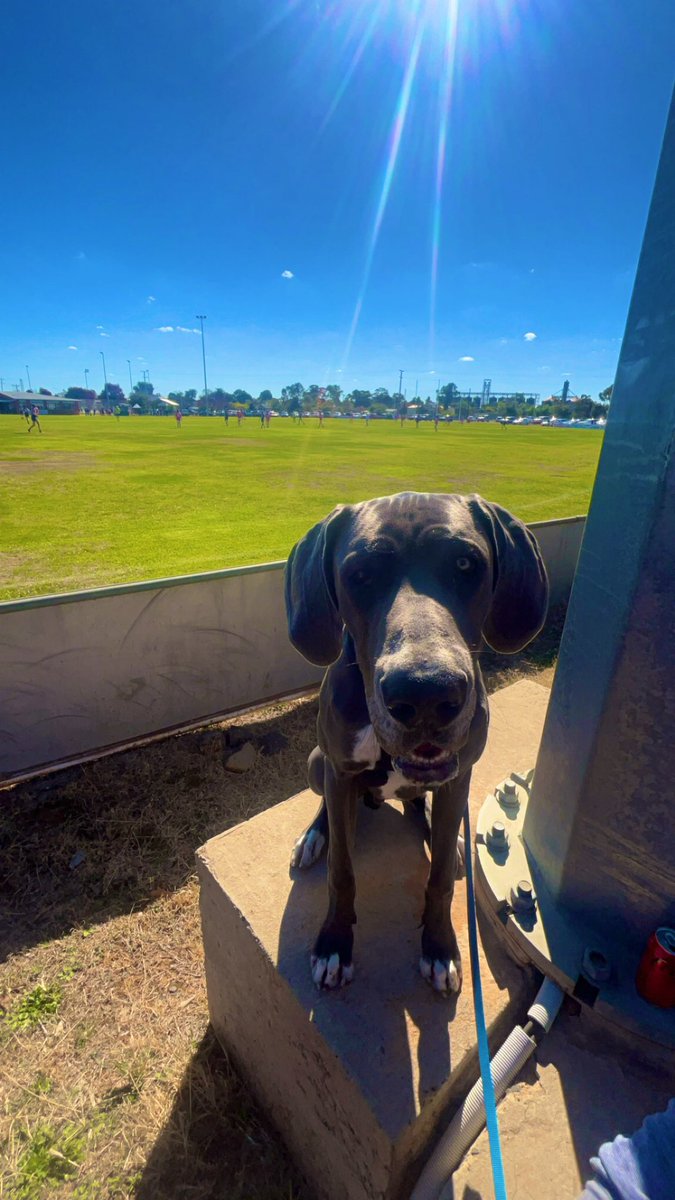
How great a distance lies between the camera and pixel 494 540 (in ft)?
5.91

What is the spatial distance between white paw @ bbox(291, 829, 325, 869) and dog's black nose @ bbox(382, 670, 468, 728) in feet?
4.62

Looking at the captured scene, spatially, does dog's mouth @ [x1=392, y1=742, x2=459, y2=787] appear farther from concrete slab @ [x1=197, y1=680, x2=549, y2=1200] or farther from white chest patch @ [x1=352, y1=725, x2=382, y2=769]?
concrete slab @ [x1=197, y1=680, x2=549, y2=1200]

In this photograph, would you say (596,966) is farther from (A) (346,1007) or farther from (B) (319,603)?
(B) (319,603)

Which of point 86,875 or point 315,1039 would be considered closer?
point 315,1039

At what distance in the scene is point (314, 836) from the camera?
2498mm

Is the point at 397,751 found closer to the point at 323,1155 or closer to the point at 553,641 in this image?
the point at 323,1155

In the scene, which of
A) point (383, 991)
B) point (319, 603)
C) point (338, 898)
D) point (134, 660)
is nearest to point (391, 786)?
point (338, 898)

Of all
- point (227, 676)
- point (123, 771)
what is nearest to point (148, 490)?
point (227, 676)

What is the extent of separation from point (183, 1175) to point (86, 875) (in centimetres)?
185

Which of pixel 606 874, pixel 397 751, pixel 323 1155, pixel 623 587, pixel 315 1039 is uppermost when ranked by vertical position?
pixel 623 587

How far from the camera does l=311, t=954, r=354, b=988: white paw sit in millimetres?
1939

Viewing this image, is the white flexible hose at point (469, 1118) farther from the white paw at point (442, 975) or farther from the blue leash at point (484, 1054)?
the white paw at point (442, 975)

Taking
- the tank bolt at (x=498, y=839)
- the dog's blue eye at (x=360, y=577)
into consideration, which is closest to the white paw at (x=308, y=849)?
the tank bolt at (x=498, y=839)

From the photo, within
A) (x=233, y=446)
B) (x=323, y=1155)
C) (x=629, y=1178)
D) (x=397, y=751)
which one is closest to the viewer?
(x=629, y=1178)
